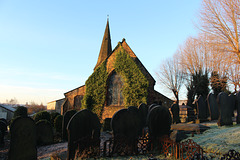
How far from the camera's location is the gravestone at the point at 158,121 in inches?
262

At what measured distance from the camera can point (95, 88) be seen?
18.3 metres

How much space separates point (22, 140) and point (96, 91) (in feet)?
38.9

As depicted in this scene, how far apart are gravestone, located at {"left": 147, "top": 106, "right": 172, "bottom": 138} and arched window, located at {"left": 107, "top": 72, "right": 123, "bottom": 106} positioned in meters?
10.9

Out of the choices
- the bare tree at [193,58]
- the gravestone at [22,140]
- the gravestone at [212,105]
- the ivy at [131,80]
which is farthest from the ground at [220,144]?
the bare tree at [193,58]

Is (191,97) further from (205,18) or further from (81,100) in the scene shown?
(81,100)

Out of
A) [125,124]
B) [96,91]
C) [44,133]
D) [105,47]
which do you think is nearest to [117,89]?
[96,91]

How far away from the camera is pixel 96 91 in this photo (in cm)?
1819

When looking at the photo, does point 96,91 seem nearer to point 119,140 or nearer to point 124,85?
point 124,85

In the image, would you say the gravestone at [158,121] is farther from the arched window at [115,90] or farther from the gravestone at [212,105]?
the arched window at [115,90]

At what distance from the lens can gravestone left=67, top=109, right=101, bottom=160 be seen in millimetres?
5801

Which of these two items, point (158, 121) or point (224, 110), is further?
point (224, 110)

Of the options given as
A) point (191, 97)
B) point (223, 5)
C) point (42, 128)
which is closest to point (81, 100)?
point (42, 128)

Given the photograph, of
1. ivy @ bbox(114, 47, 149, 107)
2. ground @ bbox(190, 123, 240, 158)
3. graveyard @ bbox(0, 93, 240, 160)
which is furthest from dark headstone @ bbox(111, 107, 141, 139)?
ivy @ bbox(114, 47, 149, 107)

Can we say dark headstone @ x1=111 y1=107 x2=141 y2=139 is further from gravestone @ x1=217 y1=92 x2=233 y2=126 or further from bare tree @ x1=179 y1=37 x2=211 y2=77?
bare tree @ x1=179 y1=37 x2=211 y2=77
